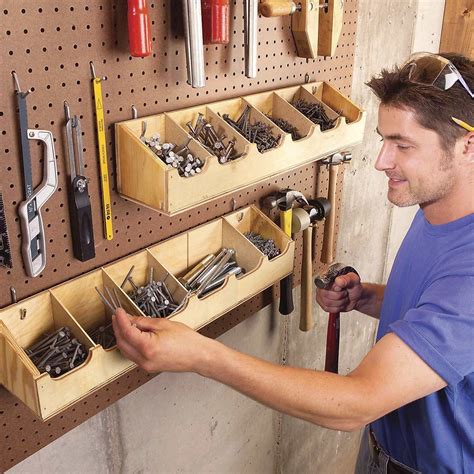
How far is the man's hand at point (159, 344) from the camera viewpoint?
1.15 meters

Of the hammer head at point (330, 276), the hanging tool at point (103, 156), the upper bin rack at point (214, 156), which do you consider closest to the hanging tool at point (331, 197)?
the upper bin rack at point (214, 156)

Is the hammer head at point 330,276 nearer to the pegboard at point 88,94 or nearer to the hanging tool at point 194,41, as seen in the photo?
the pegboard at point 88,94

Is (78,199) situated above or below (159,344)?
above

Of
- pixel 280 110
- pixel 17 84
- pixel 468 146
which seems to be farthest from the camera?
pixel 280 110

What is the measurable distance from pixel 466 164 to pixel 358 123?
1.65 ft

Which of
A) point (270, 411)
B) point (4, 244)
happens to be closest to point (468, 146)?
point (4, 244)

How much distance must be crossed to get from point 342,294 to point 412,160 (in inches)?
23.2

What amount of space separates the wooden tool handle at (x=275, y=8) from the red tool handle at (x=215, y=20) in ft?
0.65

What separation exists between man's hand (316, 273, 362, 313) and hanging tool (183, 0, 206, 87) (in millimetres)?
828

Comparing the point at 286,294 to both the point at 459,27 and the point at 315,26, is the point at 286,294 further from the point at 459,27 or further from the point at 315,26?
the point at 459,27

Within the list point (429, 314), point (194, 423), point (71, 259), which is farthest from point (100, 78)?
point (194, 423)

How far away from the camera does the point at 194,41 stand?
128 cm

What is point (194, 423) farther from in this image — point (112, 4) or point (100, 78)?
point (112, 4)

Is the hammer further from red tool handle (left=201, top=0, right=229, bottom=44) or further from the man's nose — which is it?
red tool handle (left=201, top=0, right=229, bottom=44)
